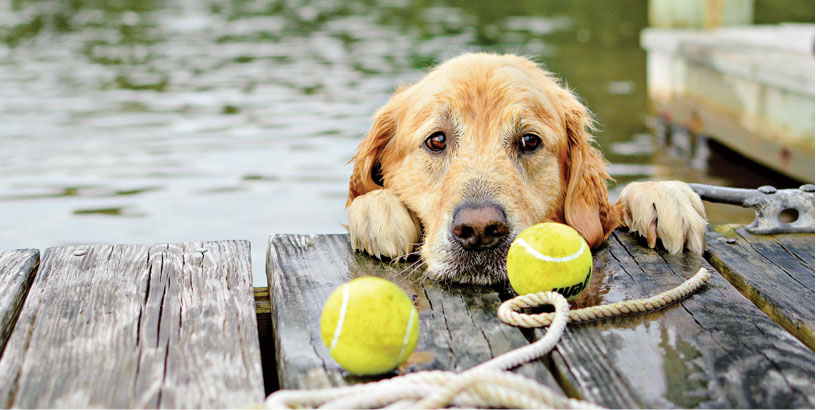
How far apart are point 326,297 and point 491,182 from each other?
96 cm

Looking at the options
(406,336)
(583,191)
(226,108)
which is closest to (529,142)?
(583,191)

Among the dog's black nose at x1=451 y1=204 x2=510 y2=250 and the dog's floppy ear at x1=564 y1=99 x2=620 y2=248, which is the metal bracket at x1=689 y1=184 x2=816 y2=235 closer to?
the dog's floppy ear at x1=564 y1=99 x2=620 y2=248

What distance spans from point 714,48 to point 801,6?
1686 centimetres

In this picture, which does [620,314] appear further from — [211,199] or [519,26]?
[519,26]

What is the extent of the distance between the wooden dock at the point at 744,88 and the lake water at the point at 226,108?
2.01 feet

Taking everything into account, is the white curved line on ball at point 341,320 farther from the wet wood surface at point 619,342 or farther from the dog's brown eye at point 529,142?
the dog's brown eye at point 529,142

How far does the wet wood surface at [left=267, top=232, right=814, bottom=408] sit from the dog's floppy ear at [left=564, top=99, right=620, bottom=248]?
0.36 metres

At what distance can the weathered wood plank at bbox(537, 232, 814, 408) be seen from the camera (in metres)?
2.54

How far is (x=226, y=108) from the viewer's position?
13734 millimetres

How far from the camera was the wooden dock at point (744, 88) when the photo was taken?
8.48 m

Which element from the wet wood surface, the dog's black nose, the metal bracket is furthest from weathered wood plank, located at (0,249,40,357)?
the metal bracket

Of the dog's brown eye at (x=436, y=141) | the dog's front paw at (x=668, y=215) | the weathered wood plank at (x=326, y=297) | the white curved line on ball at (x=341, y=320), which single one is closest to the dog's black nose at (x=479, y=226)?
the weathered wood plank at (x=326, y=297)

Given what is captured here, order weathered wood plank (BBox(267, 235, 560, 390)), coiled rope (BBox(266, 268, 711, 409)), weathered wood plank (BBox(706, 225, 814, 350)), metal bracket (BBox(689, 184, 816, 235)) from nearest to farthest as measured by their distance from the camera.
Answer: coiled rope (BBox(266, 268, 711, 409))
weathered wood plank (BBox(267, 235, 560, 390))
weathered wood plank (BBox(706, 225, 814, 350))
metal bracket (BBox(689, 184, 816, 235))

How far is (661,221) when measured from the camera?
3.99 metres
